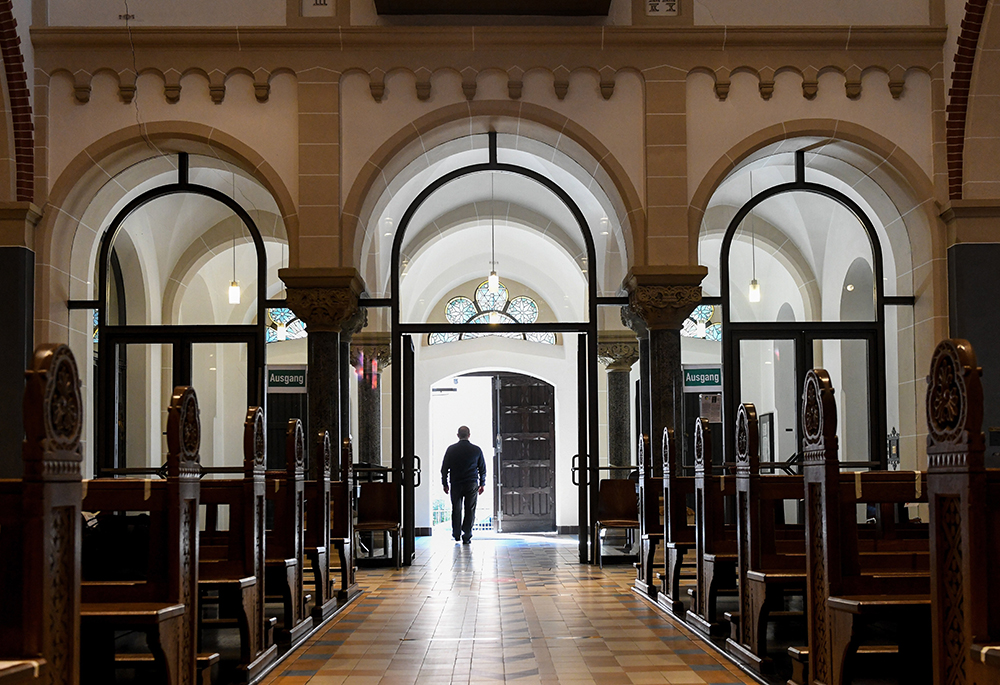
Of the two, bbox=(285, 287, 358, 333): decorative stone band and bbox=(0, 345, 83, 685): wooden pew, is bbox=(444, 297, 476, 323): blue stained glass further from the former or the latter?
bbox=(0, 345, 83, 685): wooden pew

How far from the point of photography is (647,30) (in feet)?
29.8

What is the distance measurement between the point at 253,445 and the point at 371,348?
301 inches

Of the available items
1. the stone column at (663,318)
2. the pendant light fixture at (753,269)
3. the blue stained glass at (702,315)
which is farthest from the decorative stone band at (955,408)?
the blue stained glass at (702,315)

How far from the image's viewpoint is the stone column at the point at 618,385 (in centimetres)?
1252

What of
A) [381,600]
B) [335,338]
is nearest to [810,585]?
[381,600]

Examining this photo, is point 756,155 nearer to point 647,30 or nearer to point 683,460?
point 647,30

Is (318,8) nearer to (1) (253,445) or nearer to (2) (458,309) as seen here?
(1) (253,445)

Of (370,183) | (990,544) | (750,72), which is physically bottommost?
(990,544)

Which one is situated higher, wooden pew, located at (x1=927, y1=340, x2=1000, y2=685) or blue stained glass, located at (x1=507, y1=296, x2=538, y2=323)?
blue stained glass, located at (x1=507, y1=296, x2=538, y2=323)

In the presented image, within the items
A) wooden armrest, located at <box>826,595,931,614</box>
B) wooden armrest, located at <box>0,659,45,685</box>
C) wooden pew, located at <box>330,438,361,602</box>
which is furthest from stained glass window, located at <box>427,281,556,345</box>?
wooden armrest, located at <box>0,659,45,685</box>

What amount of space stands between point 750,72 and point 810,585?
612cm

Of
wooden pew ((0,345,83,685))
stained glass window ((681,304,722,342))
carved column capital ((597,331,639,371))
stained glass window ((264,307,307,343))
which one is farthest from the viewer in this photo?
stained glass window ((681,304,722,342))

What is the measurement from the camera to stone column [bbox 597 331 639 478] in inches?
493

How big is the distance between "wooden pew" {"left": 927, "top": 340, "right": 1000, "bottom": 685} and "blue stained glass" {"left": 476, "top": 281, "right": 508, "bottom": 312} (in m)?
14.7
